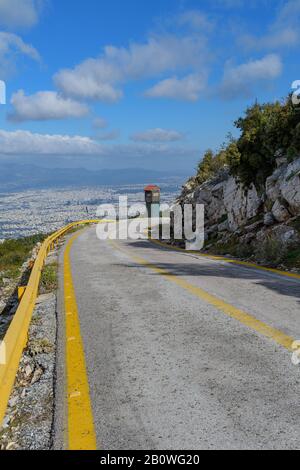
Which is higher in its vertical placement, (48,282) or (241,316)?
(241,316)

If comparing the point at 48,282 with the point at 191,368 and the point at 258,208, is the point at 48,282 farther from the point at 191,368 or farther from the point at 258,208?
the point at 258,208

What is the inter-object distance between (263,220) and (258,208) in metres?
Answer: 1.26

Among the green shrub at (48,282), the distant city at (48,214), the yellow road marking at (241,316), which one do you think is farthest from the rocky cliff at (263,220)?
the distant city at (48,214)

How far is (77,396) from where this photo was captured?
Result: 381 cm

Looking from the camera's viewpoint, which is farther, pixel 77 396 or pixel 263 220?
pixel 263 220

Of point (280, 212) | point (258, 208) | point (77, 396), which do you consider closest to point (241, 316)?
point (77, 396)

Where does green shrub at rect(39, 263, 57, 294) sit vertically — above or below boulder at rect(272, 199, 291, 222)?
below

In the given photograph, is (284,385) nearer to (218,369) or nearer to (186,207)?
(218,369)

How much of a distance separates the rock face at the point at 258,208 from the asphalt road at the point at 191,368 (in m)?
6.35

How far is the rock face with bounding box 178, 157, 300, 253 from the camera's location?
1380 cm

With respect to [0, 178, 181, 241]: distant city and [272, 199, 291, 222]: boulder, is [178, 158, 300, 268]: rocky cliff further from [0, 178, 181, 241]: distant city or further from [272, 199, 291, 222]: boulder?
[0, 178, 181, 241]: distant city

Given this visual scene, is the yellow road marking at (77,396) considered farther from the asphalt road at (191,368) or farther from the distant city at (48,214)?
the distant city at (48,214)

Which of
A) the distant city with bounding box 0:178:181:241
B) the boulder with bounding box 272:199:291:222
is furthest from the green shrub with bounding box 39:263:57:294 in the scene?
the distant city with bounding box 0:178:181:241

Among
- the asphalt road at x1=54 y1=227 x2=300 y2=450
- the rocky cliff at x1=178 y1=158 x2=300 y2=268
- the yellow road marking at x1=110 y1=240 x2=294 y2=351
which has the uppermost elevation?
the rocky cliff at x1=178 y1=158 x2=300 y2=268
